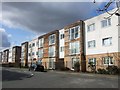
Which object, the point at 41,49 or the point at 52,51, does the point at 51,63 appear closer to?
the point at 52,51

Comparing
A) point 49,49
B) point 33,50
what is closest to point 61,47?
point 49,49

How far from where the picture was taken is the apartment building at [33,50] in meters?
71.8

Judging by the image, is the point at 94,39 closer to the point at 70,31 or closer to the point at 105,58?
the point at 105,58

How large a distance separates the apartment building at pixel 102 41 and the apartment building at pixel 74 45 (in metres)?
1.21

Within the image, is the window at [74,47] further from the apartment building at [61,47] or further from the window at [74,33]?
the apartment building at [61,47]

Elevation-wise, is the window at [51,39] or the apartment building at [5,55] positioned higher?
the window at [51,39]

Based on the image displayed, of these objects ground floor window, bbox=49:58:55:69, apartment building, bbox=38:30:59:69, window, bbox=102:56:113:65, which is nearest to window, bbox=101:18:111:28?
window, bbox=102:56:113:65

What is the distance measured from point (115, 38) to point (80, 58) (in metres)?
10.3

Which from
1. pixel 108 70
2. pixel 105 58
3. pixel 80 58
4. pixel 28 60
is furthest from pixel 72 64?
pixel 28 60

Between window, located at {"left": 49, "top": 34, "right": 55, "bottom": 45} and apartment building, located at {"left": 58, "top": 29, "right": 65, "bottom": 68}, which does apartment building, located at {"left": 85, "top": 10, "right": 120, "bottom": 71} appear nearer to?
apartment building, located at {"left": 58, "top": 29, "right": 65, "bottom": 68}

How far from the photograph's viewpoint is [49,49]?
59281 millimetres

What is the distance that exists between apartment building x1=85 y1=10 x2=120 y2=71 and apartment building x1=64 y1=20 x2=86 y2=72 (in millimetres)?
1206

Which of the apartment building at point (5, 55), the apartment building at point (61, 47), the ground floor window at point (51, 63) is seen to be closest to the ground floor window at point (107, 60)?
the apartment building at point (61, 47)

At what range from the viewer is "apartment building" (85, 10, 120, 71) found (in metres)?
34.4
